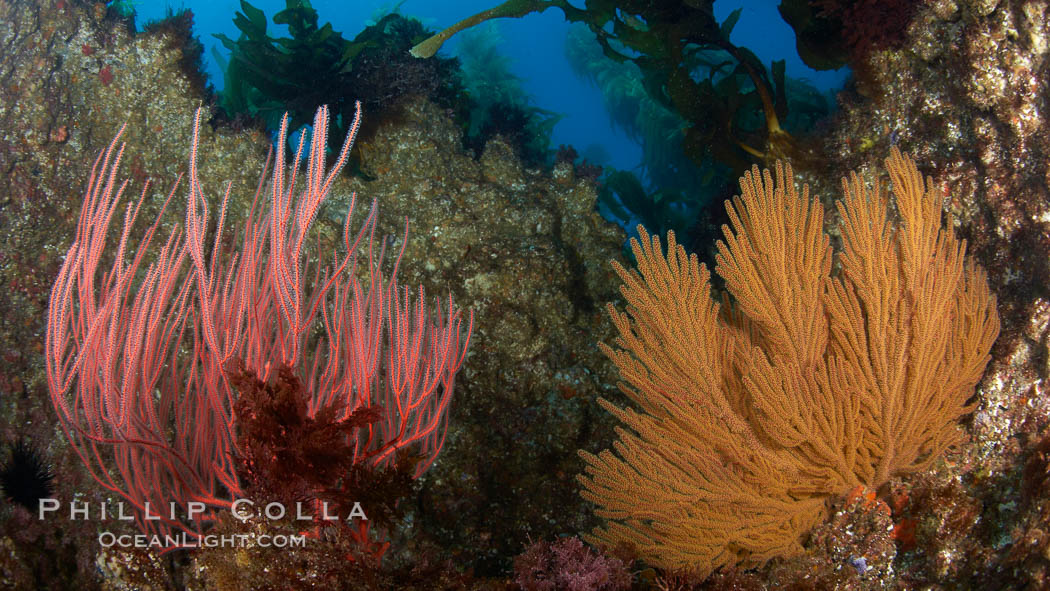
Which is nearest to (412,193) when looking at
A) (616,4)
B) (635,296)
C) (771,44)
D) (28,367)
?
(616,4)

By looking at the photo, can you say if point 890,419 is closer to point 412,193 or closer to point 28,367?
point 412,193

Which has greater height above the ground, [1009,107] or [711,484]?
[1009,107]

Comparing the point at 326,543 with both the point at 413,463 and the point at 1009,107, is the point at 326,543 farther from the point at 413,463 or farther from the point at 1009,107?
the point at 1009,107

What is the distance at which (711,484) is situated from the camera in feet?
8.15

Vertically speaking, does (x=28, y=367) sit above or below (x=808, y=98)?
below

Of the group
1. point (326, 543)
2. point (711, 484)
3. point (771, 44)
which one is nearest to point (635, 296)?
point (711, 484)

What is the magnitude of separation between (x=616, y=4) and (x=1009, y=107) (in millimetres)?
2670

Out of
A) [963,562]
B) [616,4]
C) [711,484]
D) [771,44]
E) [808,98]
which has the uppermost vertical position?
[771,44]

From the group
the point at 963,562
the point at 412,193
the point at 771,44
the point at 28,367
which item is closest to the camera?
the point at 963,562

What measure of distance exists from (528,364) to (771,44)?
238ft

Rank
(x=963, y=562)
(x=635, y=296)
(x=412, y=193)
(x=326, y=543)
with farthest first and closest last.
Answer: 1. (x=412, y=193)
2. (x=635, y=296)
3. (x=963, y=562)
4. (x=326, y=543)

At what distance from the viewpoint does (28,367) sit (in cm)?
355

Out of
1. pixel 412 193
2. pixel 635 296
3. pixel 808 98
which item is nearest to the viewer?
pixel 635 296

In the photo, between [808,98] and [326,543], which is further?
[808,98]
